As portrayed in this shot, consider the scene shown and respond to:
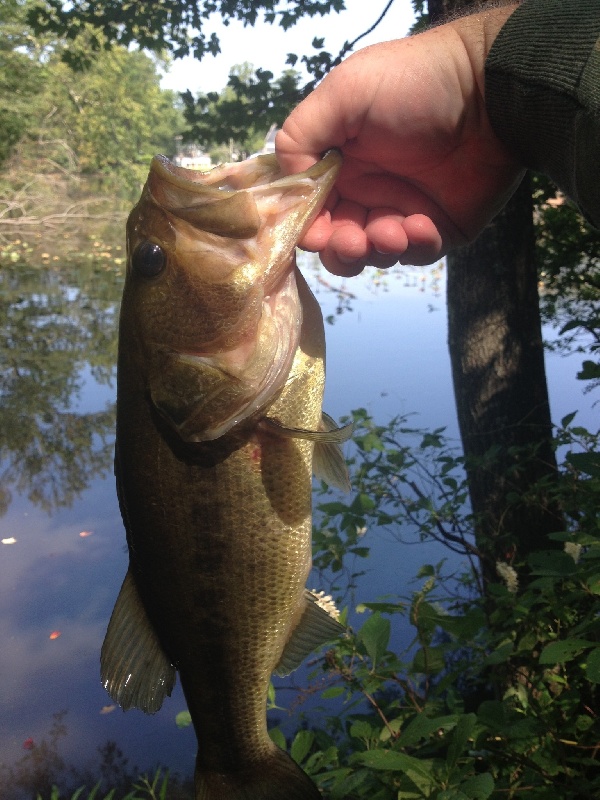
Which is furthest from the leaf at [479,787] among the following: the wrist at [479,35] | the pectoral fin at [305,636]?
the wrist at [479,35]

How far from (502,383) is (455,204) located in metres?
1.85

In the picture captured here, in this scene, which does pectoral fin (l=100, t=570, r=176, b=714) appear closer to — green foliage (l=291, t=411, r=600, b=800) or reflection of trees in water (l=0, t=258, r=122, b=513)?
green foliage (l=291, t=411, r=600, b=800)

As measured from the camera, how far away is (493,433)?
361 cm

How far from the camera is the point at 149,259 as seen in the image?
5.08 ft

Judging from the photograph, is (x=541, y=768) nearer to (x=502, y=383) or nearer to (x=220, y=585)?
(x=220, y=585)

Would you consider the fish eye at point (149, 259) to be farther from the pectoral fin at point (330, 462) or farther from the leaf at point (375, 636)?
the leaf at point (375, 636)

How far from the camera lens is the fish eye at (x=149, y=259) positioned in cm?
154

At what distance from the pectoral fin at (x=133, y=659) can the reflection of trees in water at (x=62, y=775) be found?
1.90 m

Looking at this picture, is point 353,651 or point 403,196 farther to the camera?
point 353,651

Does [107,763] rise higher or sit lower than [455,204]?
lower

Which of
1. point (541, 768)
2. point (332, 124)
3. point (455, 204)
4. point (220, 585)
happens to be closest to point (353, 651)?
point (541, 768)

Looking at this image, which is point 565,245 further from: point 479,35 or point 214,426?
point 214,426

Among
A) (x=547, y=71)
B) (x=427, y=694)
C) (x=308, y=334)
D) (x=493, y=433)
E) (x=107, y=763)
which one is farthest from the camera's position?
(x=493, y=433)

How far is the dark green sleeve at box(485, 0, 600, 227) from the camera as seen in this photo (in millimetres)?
1427
